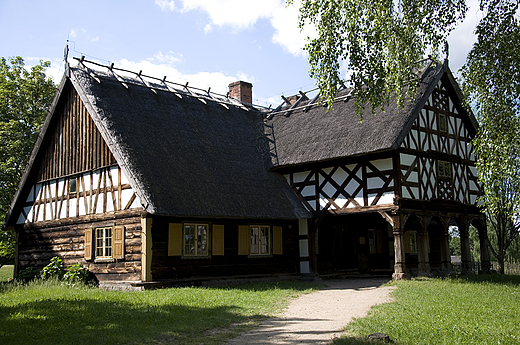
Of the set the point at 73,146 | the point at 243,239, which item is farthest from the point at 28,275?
the point at 243,239

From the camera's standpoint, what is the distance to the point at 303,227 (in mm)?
21672

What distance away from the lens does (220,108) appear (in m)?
25.1

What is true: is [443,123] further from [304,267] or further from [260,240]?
[260,240]

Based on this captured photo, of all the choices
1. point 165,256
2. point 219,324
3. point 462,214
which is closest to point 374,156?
point 462,214

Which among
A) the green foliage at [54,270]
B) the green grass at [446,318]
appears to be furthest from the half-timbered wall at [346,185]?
the green foliage at [54,270]

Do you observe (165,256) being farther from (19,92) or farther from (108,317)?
(19,92)

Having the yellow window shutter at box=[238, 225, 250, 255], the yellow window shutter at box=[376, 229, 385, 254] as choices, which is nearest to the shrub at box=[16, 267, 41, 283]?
the yellow window shutter at box=[238, 225, 250, 255]

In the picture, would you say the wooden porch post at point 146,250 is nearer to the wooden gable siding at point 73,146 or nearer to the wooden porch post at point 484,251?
the wooden gable siding at point 73,146

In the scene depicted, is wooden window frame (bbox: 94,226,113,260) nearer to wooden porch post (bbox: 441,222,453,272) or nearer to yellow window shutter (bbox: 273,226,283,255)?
yellow window shutter (bbox: 273,226,283,255)

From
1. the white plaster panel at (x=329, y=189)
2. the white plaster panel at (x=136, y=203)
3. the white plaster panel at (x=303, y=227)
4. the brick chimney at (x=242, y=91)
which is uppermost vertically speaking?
the brick chimney at (x=242, y=91)

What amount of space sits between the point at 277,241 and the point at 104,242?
22.0ft

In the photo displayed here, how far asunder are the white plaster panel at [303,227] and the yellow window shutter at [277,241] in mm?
1029

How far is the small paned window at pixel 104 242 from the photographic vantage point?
61.1 feet

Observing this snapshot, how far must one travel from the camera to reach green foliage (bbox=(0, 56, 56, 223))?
2714cm
